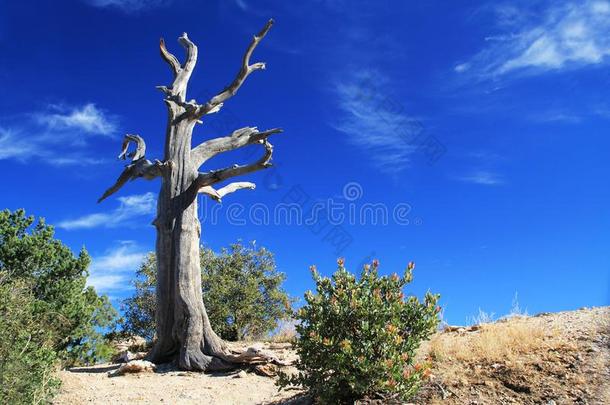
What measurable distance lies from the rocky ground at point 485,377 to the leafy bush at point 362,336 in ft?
2.41

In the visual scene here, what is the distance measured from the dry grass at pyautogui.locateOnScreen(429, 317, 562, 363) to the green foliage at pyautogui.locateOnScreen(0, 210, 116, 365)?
9.79 m

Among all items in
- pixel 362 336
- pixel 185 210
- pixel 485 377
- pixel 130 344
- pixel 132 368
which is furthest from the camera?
pixel 130 344

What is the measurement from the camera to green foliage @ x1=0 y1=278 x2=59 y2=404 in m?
7.21

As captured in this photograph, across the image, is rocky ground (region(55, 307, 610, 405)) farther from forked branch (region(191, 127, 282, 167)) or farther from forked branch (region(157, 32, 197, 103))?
forked branch (region(157, 32, 197, 103))

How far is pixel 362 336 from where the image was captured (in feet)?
24.0

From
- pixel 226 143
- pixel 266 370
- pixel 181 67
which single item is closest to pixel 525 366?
pixel 266 370

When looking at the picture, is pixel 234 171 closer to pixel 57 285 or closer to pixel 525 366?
pixel 57 285

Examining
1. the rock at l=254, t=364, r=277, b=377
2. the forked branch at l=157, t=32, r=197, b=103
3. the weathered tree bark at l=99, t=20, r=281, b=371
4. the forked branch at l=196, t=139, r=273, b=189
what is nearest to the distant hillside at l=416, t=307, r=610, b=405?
the rock at l=254, t=364, r=277, b=377

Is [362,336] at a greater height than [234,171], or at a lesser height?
lesser

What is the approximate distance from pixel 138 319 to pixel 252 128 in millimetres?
9515

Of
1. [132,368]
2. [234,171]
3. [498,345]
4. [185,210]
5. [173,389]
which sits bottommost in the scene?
[173,389]

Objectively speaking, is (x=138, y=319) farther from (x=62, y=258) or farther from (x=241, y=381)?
(x=241, y=381)

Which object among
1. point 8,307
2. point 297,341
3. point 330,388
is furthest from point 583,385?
point 8,307

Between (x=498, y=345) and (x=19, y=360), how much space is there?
7346mm
